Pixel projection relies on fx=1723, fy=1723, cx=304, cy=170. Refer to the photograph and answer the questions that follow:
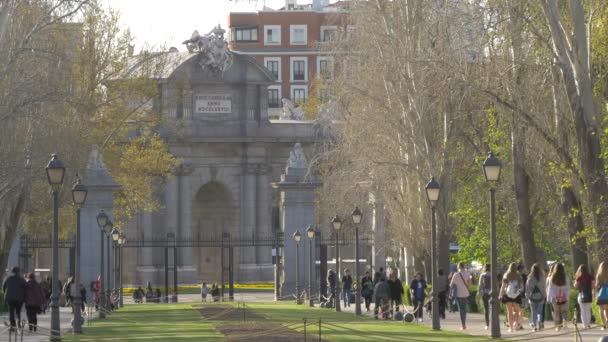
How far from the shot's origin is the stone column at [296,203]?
66.4 metres

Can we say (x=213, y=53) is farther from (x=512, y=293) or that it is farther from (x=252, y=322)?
(x=512, y=293)

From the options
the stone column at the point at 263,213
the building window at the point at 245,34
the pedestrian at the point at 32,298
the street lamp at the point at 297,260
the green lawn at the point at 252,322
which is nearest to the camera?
the green lawn at the point at 252,322

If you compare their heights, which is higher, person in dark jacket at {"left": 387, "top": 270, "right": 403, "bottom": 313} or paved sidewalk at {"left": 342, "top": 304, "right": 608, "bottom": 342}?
person in dark jacket at {"left": 387, "top": 270, "right": 403, "bottom": 313}

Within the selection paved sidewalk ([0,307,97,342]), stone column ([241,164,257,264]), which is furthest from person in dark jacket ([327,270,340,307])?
stone column ([241,164,257,264])

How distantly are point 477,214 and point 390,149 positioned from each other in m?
4.33

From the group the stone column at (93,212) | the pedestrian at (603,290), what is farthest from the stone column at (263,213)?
the pedestrian at (603,290)

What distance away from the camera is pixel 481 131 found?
5569cm

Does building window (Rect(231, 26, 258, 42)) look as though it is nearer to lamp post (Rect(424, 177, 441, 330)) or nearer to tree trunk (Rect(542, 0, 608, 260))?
lamp post (Rect(424, 177, 441, 330))

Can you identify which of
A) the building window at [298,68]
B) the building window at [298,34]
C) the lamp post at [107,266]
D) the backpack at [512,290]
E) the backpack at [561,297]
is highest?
the building window at [298,34]

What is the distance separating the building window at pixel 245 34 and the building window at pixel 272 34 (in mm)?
777

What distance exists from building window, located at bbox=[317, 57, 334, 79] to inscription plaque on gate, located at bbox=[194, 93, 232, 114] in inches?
214

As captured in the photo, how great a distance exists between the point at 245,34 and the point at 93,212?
71050 mm

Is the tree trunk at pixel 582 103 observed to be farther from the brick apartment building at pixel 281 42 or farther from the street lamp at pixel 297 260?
the brick apartment building at pixel 281 42

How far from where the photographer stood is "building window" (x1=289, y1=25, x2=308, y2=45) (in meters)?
131
